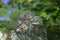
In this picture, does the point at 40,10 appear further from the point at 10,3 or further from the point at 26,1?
the point at 10,3

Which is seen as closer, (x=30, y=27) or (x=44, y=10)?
(x=30, y=27)

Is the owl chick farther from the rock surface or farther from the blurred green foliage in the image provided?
the blurred green foliage

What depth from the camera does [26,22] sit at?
106 centimetres

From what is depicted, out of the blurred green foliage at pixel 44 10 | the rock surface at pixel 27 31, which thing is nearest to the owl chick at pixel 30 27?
the rock surface at pixel 27 31

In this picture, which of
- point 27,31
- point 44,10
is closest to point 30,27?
point 27,31

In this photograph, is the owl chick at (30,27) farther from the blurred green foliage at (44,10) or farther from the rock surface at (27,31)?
the blurred green foliage at (44,10)

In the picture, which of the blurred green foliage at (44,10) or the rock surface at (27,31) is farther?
the blurred green foliage at (44,10)

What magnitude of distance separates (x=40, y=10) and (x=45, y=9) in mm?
100

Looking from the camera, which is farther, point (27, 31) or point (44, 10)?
point (44, 10)

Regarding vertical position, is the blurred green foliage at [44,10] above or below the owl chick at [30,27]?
below

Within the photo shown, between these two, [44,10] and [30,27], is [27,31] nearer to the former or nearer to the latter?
[30,27]

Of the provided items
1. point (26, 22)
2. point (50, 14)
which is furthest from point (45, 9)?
point (26, 22)

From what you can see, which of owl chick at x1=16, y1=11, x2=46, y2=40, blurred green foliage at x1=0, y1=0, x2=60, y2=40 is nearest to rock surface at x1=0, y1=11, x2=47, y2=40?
owl chick at x1=16, y1=11, x2=46, y2=40

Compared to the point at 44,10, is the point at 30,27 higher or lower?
higher
